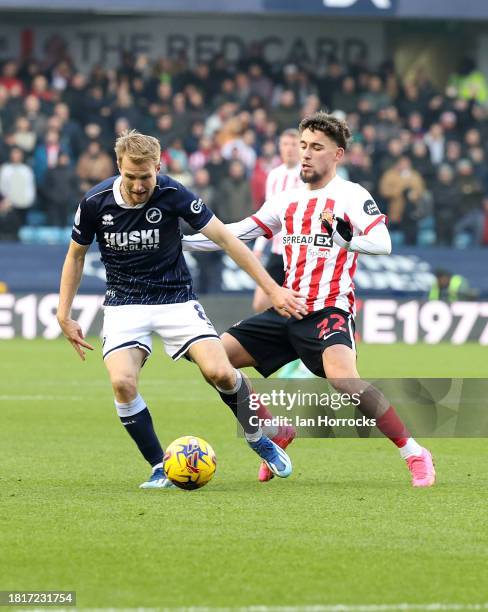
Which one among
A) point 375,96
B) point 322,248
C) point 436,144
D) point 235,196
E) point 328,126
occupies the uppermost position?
point 375,96

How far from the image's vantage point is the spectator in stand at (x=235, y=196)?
20422mm

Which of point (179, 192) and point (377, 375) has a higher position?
point (179, 192)

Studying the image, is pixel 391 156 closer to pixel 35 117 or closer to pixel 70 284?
pixel 35 117

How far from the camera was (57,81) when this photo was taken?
22.6m

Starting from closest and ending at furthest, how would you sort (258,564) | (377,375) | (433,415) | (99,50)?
(258,564)
(433,415)
(377,375)
(99,50)

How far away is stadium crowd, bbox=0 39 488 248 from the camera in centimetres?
2042

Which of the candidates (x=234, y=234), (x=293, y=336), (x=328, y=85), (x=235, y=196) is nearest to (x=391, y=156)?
(x=235, y=196)

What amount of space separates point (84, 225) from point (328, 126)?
57.8 inches

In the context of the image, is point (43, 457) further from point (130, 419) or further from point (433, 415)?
point (433, 415)

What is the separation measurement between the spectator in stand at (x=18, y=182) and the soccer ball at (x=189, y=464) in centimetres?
1361

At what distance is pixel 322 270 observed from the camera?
7.41 m

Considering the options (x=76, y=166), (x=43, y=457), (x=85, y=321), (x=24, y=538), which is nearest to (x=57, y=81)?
(x=76, y=166)

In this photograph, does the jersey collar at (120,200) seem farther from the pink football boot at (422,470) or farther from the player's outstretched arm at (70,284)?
the pink football boot at (422,470)

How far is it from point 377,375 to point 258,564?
29.0ft
